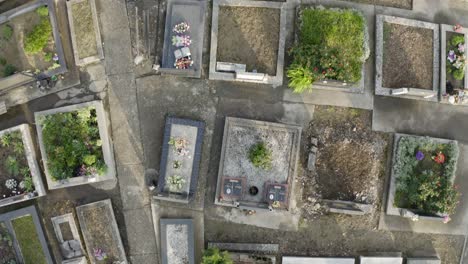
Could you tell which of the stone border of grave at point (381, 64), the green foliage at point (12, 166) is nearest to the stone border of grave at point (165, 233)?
the green foliage at point (12, 166)

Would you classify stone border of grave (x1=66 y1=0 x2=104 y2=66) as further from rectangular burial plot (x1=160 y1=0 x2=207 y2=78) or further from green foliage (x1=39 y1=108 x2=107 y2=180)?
rectangular burial plot (x1=160 y1=0 x2=207 y2=78)

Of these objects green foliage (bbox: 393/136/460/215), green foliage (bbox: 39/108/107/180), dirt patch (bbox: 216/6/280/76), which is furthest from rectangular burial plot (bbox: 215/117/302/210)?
green foliage (bbox: 39/108/107/180)

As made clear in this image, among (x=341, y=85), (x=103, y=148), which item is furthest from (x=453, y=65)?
(x=103, y=148)

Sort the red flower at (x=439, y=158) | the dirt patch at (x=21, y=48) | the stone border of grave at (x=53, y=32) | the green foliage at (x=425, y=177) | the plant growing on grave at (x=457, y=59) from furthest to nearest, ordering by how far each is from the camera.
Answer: the plant growing on grave at (x=457, y=59) < the red flower at (x=439, y=158) < the dirt patch at (x=21, y=48) < the green foliage at (x=425, y=177) < the stone border of grave at (x=53, y=32)

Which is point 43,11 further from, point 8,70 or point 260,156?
point 260,156

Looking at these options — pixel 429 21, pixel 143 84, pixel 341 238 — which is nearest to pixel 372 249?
pixel 341 238

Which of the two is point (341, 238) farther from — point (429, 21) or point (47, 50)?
point (47, 50)

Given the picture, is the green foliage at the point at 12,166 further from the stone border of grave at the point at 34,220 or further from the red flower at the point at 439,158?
the red flower at the point at 439,158
